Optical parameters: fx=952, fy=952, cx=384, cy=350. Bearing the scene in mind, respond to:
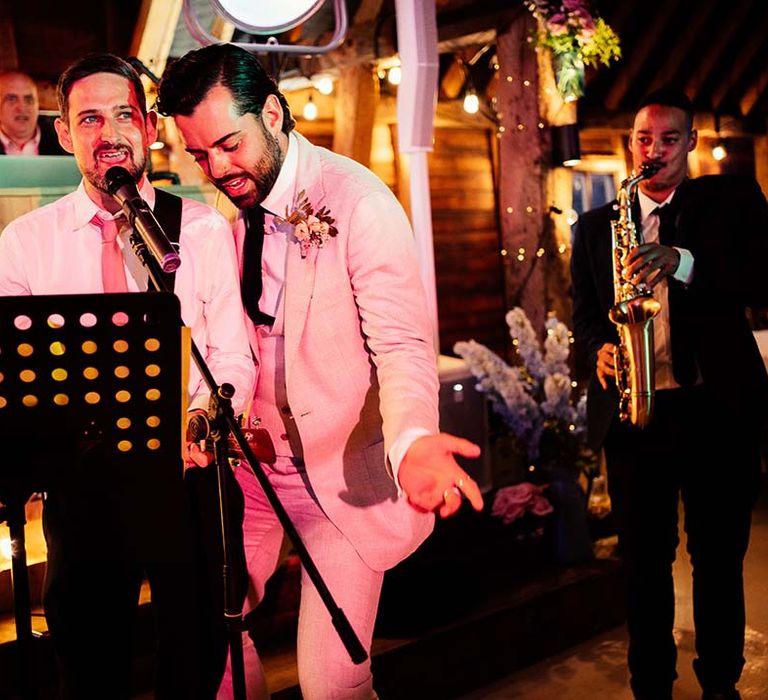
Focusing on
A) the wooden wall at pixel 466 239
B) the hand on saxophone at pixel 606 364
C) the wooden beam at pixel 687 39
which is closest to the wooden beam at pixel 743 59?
the wooden beam at pixel 687 39

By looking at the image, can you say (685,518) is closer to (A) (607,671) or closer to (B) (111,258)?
(A) (607,671)

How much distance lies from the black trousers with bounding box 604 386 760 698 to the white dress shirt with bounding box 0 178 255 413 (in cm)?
135

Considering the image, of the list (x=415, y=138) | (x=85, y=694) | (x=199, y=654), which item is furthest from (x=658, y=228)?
(x=85, y=694)

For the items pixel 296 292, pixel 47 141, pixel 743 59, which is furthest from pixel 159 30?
pixel 743 59

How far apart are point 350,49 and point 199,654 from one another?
587 centimetres

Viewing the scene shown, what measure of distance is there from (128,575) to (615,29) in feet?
26.8

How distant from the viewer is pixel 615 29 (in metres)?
8.92

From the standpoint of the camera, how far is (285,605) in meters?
3.64

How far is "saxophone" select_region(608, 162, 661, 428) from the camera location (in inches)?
113

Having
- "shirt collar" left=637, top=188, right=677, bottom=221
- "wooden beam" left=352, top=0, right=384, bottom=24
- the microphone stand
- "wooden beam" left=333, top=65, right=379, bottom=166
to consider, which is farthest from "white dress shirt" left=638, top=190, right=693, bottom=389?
"wooden beam" left=333, top=65, right=379, bottom=166

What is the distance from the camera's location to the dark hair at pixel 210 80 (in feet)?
6.99

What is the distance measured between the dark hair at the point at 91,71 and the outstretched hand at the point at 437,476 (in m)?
1.10

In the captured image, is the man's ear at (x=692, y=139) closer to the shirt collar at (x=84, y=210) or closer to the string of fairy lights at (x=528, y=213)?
the shirt collar at (x=84, y=210)

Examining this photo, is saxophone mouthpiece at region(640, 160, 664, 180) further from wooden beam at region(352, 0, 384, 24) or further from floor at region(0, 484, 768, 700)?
wooden beam at region(352, 0, 384, 24)
